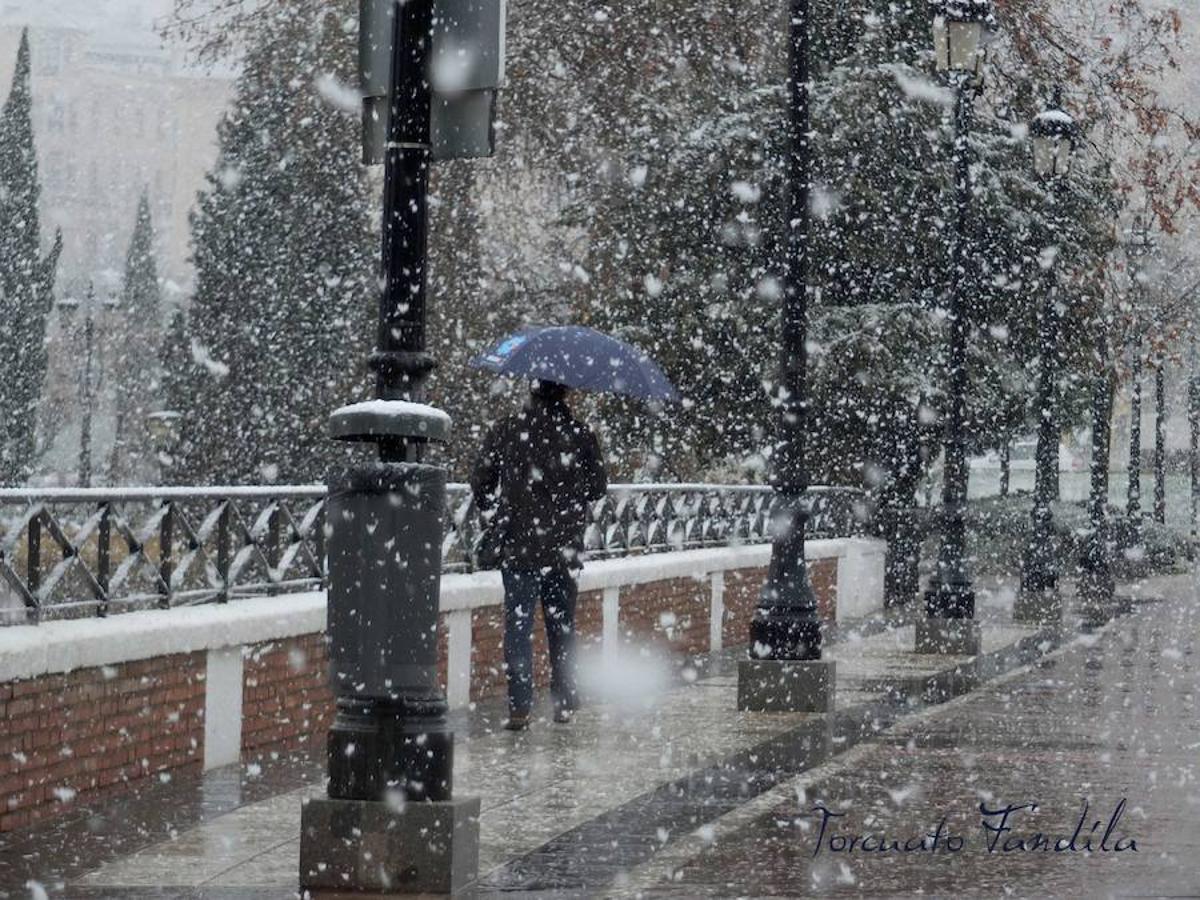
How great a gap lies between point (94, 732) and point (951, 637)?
11.7 metres

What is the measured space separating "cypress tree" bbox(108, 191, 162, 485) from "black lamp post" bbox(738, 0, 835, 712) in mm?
76618

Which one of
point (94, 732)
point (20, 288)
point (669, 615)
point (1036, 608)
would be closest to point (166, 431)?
point (20, 288)

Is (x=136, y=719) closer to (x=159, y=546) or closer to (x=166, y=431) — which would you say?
(x=159, y=546)

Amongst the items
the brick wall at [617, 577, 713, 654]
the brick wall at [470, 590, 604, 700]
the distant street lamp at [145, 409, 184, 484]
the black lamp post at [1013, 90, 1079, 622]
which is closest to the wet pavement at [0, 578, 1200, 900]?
the brick wall at [470, 590, 604, 700]

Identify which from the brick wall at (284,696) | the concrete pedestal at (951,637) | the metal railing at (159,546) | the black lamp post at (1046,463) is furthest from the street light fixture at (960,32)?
the brick wall at (284,696)

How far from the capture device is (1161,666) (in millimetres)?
19438

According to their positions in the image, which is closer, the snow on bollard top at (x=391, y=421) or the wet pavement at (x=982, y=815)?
the snow on bollard top at (x=391, y=421)

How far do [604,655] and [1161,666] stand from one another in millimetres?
4872

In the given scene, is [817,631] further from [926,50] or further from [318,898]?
[926,50]

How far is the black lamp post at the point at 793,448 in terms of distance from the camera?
1508 cm

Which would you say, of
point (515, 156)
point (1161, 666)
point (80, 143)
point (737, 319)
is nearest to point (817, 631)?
point (1161, 666)

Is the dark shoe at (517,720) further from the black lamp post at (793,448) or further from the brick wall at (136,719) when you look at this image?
the black lamp post at (793,448)

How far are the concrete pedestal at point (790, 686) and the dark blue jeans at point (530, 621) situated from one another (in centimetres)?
164

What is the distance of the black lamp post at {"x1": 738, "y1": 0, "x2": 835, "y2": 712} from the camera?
15078mm
